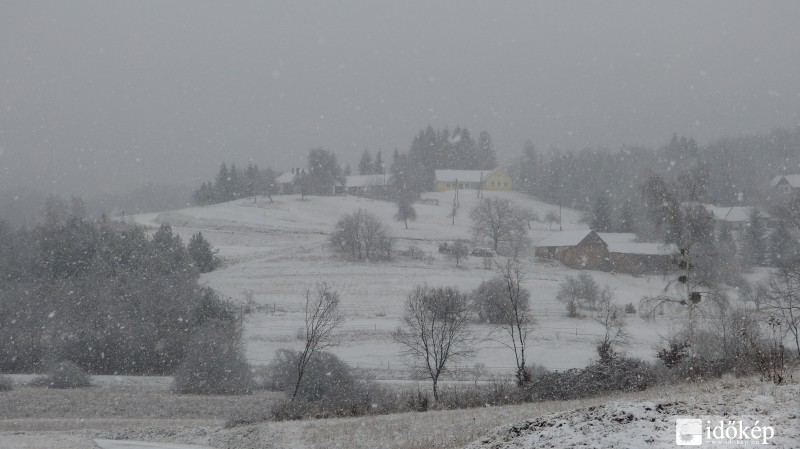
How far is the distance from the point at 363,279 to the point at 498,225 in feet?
83.9

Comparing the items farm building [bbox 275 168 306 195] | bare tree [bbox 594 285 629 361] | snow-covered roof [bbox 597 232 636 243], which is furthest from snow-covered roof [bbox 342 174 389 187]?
bare tree [bbox 594 285 629 361]

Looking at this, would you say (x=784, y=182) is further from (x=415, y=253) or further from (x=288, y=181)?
(x=288, y=181)

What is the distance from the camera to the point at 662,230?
27422 millimetres

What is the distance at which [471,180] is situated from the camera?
13262cm

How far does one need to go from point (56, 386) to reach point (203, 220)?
5645 cm

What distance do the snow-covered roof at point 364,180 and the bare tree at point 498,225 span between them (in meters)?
43.4

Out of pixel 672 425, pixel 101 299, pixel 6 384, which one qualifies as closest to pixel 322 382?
pixel 6 384

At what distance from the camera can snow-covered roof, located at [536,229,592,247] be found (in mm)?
70375

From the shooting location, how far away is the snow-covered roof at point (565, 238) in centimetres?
7038

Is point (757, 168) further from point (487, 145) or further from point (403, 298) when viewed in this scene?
point (403, 298)

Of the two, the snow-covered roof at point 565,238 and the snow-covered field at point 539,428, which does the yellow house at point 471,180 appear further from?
the snow-covered field at point 539,428

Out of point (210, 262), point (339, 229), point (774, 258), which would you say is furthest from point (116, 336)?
point (774, 258)
